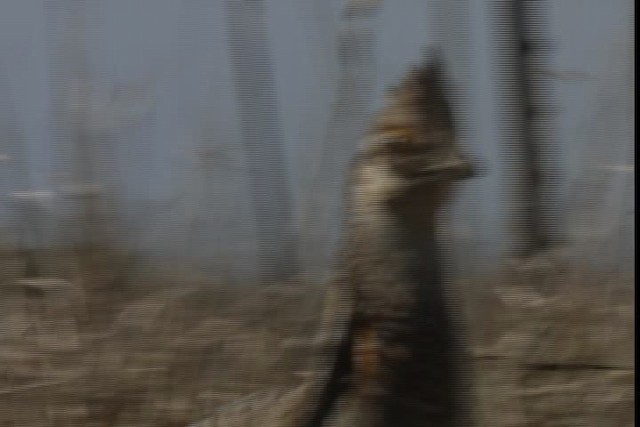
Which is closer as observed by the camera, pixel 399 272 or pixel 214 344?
pixel 399 272

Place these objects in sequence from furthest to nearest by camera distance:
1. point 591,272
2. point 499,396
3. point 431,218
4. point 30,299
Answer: point 30,299 → point 591,272 → point 499,396 → point 431,218

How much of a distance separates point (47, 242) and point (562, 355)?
1.37m

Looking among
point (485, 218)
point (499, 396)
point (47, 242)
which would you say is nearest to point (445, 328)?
point (499, 396)

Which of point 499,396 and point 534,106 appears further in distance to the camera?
point 534,106

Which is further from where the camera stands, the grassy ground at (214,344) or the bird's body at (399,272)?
the grassy ground at (214,344)

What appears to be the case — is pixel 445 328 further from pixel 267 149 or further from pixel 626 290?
pixel 267 149

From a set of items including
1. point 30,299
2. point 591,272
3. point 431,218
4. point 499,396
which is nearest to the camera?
point 431,218

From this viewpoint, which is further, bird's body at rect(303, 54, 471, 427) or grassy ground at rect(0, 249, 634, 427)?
grassy ground at rect(0, 249, 634, 427)

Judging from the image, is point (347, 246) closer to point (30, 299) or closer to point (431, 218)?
point (431, 218)

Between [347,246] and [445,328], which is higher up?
[347,246]

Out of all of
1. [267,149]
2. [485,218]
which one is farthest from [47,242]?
[485,218]

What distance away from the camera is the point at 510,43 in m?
3.11

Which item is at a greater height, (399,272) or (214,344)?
(399,272)

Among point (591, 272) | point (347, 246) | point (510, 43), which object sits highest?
point (510, 43)
